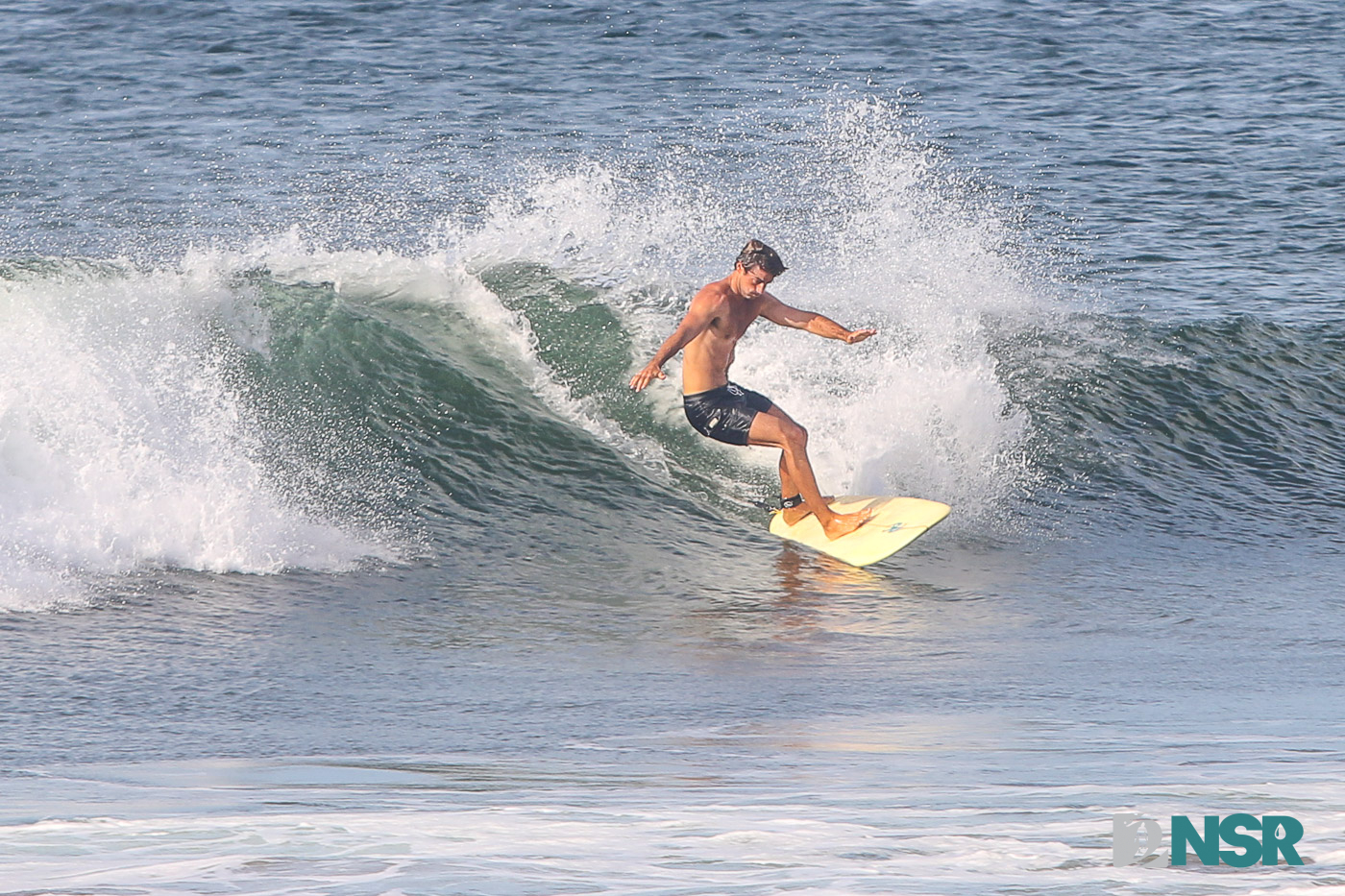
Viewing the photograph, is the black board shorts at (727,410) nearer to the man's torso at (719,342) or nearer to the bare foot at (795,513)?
the man's torso at (719,342)

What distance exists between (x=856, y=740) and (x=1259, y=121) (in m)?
18.9

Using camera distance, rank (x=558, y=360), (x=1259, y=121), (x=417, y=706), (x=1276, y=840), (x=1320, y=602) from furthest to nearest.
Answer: (x=1259, y=121)
(x=558, y=360)
(x=1320, y=602)
(x=417, y=706)
(x=1276, y=840)

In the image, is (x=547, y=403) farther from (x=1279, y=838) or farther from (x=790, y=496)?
(x=1279, y=838)

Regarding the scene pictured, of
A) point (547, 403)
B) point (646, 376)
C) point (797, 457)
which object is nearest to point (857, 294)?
point (547, 403)

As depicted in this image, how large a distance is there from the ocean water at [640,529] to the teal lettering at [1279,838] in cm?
7

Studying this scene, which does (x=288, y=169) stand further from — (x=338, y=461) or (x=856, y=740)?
(x=856, y=740)

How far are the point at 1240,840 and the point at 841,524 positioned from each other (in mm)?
4732

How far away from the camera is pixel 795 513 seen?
9.12 m

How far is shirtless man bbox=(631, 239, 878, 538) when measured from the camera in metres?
8.63

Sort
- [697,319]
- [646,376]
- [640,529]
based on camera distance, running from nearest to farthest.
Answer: [646,376] < [697,319] < [640,529]

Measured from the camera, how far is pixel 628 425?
1065 cm

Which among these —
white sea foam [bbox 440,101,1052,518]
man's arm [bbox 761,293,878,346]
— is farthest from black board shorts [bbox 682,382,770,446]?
white sea foam [bbox 440,101,1052,518]

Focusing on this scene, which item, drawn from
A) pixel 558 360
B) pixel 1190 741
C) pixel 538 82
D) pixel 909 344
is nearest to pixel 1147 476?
pixel 909 344

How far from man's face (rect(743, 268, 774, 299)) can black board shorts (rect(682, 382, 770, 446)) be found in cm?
60
